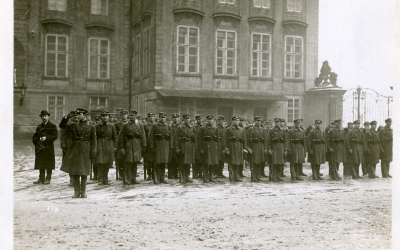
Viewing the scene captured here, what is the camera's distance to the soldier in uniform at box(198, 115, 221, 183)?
1208 centimetres

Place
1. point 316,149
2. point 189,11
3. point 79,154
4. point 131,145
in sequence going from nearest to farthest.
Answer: point 79,154, point 131,145, point 316,149, point 189,11

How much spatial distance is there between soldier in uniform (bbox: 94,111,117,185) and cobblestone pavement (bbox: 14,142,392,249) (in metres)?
0.47

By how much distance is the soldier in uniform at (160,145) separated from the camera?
38.4 ft

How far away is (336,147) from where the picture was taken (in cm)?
1326

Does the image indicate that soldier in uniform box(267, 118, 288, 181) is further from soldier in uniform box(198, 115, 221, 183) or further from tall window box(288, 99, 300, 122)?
tall window box(288, 99, 300, 122)

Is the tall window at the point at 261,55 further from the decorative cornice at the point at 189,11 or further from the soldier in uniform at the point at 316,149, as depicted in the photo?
the soldier in uniform at the point at 316,149

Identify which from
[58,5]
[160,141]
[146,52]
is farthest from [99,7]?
[160,141]

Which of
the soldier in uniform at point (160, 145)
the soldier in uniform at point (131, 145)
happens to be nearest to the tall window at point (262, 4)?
the soldier in uniform at point (160, 145)

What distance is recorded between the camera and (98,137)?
1165 cm

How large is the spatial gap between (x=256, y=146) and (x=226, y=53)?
10.0 meters

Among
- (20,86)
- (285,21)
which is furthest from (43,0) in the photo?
(285,21)

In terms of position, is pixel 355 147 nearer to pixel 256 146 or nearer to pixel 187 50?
pixel 256 146

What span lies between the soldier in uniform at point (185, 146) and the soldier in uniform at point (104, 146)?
76.7 inches

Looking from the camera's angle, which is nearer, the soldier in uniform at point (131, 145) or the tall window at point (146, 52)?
the soldier in uniform at point (131, 145)
